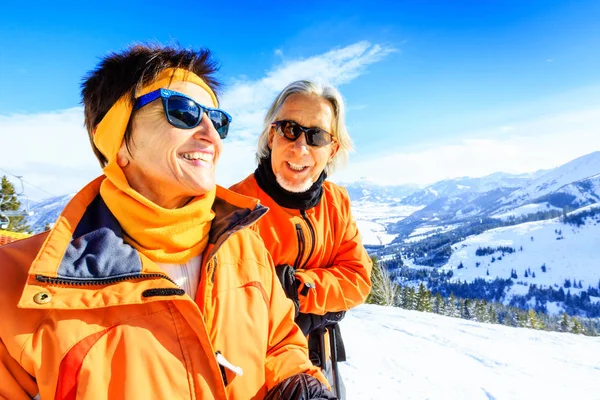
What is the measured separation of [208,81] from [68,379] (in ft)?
4.35

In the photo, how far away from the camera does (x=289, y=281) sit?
2.00m

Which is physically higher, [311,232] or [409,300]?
[311,232]

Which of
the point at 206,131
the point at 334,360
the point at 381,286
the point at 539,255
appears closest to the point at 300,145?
the point at 206,131

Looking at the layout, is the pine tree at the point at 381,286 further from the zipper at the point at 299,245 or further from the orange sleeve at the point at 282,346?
the orange sleeve at the point at 282,346

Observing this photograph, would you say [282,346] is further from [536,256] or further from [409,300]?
[536,256]

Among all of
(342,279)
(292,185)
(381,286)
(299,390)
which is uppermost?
(292,185)

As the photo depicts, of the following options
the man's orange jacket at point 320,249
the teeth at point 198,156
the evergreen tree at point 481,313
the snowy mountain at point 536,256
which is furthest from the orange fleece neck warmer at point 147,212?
the snowy mountain at point 536,256

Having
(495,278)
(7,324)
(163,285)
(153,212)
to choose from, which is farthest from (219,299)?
(495,278)

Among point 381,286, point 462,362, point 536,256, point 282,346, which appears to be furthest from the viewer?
point 536,256

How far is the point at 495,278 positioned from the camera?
440ft

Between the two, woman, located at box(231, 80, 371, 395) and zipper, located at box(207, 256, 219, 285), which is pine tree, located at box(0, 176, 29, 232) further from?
zipper, located at box(207, 256, 219, 285)

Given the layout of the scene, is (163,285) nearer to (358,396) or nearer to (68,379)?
(68,379)

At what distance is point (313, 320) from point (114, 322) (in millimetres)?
1311

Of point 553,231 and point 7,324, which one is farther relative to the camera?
point 553,231
